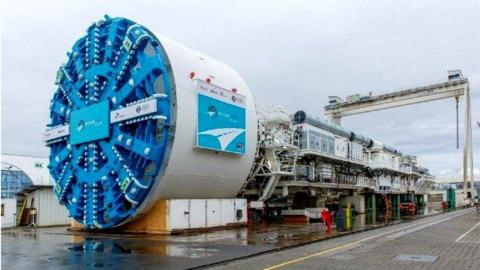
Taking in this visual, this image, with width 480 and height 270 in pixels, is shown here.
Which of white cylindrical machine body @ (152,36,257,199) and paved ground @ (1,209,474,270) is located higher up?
white cylindrical machine body @ (152,36,257,199)

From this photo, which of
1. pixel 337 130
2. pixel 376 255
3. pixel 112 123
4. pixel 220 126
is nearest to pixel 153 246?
pixel 376 255

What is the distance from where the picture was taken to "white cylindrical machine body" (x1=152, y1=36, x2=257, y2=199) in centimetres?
2216

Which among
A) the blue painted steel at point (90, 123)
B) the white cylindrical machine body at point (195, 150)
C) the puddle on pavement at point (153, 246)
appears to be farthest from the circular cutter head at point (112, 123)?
the puddle on pavement at point (153, 246)

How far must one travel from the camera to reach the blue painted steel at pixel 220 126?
23.2 m

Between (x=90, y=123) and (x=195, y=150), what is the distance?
600 centimetres

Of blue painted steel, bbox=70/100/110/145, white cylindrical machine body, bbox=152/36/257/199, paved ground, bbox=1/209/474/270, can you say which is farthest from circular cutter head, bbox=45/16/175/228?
paved ground, bbox=1/209/474/270

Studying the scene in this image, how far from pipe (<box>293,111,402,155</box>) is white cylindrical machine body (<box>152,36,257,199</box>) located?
7.71 meters

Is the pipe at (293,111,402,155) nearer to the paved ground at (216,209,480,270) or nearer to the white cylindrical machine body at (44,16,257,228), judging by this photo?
the white cylindrical machine body at (44,16,257,228)

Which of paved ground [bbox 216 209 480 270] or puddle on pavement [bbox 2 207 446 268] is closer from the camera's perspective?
paved ground [bbox 216 209 480 270]

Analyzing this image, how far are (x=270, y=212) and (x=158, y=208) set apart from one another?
12.7m

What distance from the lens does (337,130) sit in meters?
41.5

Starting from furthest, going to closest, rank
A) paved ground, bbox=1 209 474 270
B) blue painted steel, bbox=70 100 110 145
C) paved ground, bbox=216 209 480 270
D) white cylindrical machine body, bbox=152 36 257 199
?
blue painted steel, bbox=70 100 110 145 → white cylindrical machine body, bbox=152 36 257 199 → paved ground, bbox=1 209 474 270 → paved ground, bbox=216 209 480 270

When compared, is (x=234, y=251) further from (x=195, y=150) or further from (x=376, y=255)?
(x=195, y=150)

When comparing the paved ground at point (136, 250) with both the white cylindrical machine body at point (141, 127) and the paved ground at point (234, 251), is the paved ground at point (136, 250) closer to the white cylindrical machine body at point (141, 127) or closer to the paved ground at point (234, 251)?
the paved ground at point (234, 251)
